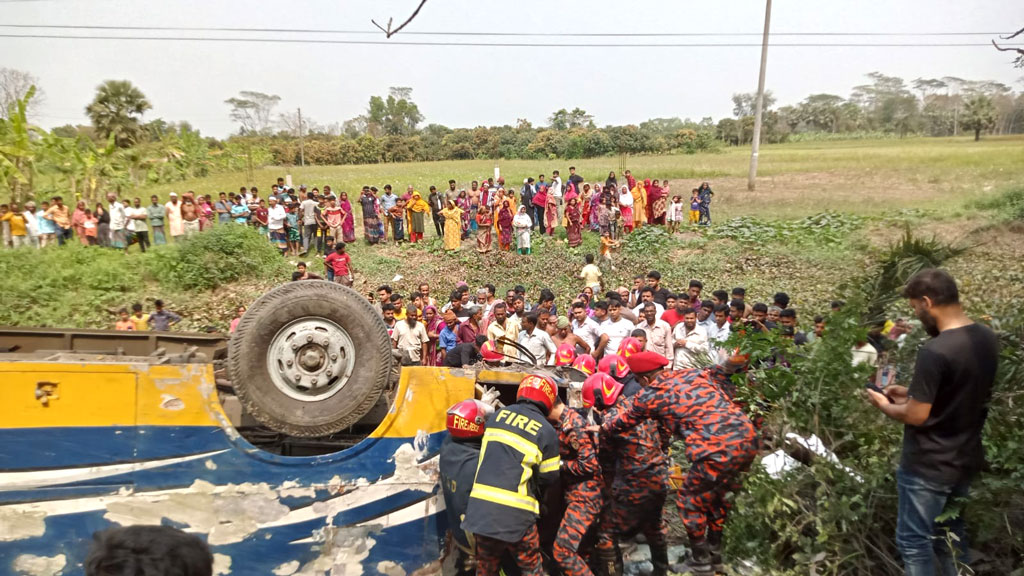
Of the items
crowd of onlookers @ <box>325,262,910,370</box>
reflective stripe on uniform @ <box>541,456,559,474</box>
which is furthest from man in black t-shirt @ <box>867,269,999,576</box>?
crowd of onlookers @ <box>325,262,910,370</box>

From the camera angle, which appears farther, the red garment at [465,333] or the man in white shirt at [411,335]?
the man in white shirt at [411,335]

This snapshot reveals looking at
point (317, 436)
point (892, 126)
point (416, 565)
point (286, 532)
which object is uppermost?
point (892, 126)

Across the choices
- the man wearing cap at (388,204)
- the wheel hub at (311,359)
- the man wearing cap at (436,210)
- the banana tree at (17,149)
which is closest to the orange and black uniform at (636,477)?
the wheel hub at (311,359)

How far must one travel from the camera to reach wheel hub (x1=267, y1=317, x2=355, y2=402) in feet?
16.1

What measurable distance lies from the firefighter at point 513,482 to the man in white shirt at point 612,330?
4.86m

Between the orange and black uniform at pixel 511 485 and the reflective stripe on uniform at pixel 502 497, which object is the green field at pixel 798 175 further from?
the reflective stripe on uniform at pixel 502 497

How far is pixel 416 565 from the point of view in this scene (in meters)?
5.15

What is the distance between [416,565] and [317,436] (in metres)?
1.19

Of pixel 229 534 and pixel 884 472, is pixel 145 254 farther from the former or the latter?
pixel 884 472

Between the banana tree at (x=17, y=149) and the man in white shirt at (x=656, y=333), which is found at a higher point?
the banana tree at (x=17, y=149)

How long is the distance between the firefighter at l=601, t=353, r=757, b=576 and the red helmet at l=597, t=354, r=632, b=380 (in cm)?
32

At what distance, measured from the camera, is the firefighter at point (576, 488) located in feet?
16.4

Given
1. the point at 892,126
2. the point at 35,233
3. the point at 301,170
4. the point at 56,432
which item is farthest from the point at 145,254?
the point at 892,126

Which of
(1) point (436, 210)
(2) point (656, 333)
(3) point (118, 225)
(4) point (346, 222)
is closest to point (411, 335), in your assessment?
(2) point (656, 333)
